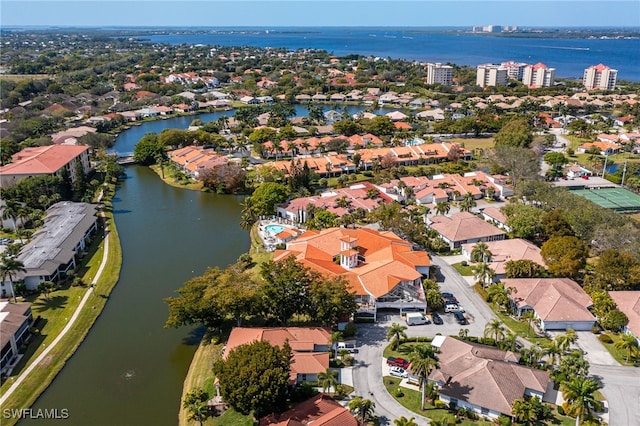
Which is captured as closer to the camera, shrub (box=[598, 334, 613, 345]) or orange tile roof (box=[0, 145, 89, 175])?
shrub (box=[598, 334, 613, 345])

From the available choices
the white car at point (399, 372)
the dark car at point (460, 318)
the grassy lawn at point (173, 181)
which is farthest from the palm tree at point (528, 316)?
the grassy lawn at point (173, 181)

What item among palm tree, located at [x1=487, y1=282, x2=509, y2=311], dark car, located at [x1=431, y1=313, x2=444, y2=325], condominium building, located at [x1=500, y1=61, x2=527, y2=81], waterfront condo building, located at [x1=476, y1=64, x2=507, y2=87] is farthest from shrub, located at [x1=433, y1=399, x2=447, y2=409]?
condominium building, located at [x1=500, y1=61, x2=527, y2=81]

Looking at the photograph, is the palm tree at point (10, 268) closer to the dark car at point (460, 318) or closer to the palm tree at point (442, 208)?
the dark car at point (460, 318)

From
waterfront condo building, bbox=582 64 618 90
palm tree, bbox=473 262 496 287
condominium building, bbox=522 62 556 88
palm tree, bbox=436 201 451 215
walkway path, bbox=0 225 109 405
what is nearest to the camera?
walkway path, bbox=0 225 109 405

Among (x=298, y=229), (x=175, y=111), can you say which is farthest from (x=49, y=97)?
(x=298, y=229)

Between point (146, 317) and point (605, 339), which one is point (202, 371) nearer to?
point (146, 317)

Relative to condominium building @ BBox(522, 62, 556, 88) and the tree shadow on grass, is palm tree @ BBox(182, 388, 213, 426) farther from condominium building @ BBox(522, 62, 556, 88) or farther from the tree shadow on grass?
condominium building @ BBox(522, 62, 556, 88)
